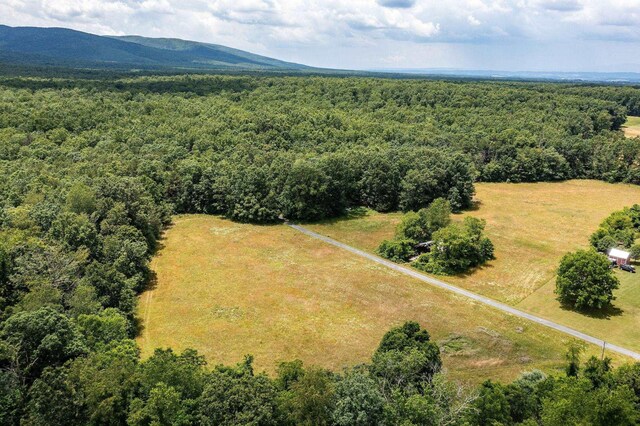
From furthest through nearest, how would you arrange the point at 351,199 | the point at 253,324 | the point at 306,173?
the point at 351,199, the point at 306,173, the point at 253,324

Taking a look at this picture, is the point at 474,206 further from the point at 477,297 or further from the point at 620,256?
the point at 477,297

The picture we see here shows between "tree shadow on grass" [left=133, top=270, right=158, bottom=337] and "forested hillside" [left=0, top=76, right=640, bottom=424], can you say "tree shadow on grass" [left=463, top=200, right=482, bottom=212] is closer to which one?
"forested hillside" [left=0, top=76, right=640, bottom=424]

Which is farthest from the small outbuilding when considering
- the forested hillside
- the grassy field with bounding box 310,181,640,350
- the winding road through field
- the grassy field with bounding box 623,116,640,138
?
the grassy field with bounding box 623,116,640,138

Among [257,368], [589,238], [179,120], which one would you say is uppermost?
[179,120]

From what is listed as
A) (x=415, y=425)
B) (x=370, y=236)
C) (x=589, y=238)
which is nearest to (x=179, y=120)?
(x=370, y=236)

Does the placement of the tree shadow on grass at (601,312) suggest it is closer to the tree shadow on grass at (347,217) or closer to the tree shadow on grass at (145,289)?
the tree shadow on grass at (347,217)

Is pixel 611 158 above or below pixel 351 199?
above

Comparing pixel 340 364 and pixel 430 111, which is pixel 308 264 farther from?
pixel 430 111
